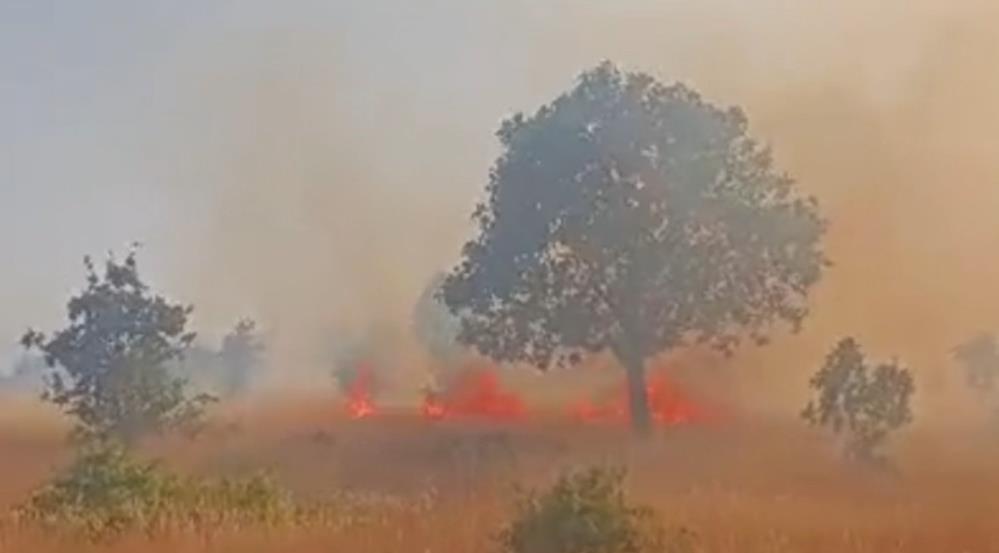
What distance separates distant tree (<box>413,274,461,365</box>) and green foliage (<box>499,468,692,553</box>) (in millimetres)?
56869

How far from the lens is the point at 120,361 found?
28.9m

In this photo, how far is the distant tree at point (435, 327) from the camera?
74.5 meters

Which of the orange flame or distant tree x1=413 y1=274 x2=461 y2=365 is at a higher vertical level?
distant tree x1=413 y1=274 x2=461 y2=365

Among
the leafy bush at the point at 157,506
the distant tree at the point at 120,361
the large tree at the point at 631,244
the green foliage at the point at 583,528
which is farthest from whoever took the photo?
the large tree at the point at 631,244

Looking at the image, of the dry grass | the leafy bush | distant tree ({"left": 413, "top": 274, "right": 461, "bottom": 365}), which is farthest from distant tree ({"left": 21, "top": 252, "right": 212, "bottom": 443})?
distant tree ({"left": 413, "top": 274, "right": 461, "bottom": 365})

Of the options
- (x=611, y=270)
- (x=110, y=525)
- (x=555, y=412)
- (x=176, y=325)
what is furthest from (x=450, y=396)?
(x=110, y=525)

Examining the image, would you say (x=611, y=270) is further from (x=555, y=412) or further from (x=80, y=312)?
(x=80, y=312)

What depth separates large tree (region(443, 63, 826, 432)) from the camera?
38.5 meters

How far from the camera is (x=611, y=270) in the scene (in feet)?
128

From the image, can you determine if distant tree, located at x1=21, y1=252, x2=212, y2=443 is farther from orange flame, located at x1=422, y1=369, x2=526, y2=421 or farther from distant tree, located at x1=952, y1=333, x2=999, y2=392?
distant tree, located at x1=952, y1=333, x2=999, y2=392

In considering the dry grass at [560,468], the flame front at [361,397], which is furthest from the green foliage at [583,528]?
the flame front at [361,397]

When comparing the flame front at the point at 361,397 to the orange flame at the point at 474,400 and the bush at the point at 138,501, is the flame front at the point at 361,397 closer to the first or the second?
the orange flame at the point at 474,400

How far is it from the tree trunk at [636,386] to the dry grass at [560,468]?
0.97m

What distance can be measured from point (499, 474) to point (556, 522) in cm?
1599
